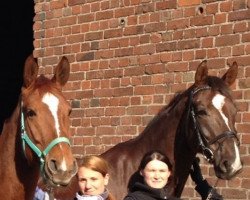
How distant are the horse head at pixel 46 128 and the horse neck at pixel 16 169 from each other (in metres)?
0.08

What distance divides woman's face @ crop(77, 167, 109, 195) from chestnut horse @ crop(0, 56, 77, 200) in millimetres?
162

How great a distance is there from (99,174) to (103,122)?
3.06 meters

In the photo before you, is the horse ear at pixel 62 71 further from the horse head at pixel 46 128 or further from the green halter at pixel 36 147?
the green halter at pixel 36 147

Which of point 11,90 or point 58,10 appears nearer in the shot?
point 58,10

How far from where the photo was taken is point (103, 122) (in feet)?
24.5

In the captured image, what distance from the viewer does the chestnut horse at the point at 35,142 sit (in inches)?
181

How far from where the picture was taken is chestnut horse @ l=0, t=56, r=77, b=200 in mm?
4594

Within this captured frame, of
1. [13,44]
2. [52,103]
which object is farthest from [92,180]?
[13,44]

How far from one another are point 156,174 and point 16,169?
37.5 inches

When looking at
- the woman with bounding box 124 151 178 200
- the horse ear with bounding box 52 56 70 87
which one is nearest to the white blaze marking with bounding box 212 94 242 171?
the woman with bounding box 124 151 178 200

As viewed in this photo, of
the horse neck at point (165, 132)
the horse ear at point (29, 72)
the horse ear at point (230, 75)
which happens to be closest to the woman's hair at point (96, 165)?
the horse ear at point (29, 72)

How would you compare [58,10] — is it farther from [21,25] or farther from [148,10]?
[21,25]

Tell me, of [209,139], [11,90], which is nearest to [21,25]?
[11,90]

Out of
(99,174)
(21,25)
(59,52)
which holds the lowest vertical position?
(99,174)
